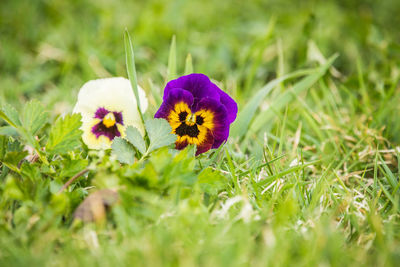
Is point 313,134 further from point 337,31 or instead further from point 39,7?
point 39,7

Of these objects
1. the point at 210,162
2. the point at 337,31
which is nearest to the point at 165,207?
the point at 210,162

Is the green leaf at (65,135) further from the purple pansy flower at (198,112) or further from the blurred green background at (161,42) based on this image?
the blurred green background at (161,42)

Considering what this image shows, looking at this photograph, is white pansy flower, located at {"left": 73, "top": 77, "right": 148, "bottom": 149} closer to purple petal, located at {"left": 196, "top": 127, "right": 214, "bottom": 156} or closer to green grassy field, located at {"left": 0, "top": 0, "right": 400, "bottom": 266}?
green grassy field, located at {"left": 0, "top": 0, "right": 400, "bottom": 266}

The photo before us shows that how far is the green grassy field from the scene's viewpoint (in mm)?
1012

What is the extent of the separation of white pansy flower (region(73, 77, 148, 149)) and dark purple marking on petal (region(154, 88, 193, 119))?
136 mm

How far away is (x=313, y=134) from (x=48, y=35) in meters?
2.14

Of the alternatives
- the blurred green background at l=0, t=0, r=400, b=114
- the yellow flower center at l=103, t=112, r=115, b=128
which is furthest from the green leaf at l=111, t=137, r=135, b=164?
the blurred green background at l=0, t=0, r=400, b=114

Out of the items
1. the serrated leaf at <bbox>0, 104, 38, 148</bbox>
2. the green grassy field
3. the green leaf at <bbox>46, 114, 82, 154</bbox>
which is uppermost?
the serrated leaf at <bbox>0, 104, 38, 148</bbox>

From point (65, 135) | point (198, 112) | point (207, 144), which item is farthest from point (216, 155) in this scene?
point (65, 135)

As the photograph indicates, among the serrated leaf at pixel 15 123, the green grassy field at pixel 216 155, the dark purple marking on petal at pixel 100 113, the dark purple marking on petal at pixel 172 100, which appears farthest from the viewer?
the dark purple marking on petal at pixel 100 113

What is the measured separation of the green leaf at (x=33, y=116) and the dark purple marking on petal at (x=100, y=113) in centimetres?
20

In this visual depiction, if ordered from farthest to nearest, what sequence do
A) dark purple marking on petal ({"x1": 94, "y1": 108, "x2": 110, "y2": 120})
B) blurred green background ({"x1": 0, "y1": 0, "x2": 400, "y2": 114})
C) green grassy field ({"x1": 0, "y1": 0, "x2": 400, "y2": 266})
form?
blurred green background ({"x1": 0, "y1": 0, "x2": 400, "y2": 114}) < dark purple marking on petal ({"x1": 94, "y1": 108, "x2": 110, "y2": 120}) < green grassy field ({"x1": 0, "y1": 0, "x2": 400, "y2": 266})

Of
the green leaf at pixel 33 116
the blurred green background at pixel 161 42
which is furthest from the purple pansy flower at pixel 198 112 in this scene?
the blurred green background at pixel 161 42

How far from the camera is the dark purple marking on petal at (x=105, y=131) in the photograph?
1386 millimetres
